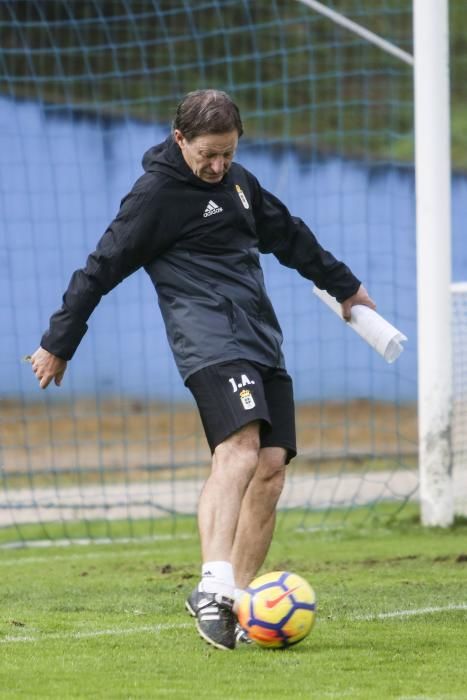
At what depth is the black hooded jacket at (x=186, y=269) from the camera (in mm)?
5484

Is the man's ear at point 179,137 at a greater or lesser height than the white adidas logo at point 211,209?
greater

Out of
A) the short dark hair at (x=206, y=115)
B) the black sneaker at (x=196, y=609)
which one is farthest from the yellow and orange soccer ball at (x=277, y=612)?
the short dark hair at (x=206, y=115)

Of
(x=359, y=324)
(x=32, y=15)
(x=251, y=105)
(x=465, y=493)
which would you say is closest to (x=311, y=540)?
(x=465, y=493)

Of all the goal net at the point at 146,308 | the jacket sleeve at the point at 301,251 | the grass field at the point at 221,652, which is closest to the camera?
the grass field at the point at 221,652

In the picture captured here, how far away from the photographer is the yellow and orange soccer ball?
5098mm

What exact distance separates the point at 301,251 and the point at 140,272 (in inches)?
280

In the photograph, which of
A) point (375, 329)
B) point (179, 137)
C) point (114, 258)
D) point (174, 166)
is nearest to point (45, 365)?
point (114, 258)

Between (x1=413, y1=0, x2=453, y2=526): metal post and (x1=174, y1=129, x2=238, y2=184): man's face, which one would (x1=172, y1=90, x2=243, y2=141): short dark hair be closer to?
(x1=174, y1=129, x2=238, y2=184): man's face

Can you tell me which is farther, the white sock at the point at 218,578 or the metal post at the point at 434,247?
the metal post at the point at 434,247

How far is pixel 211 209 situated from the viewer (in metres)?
5.58

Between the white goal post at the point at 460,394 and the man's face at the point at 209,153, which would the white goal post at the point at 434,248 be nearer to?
the white goal post at the point at 460,394

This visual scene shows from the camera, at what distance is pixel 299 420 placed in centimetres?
1484

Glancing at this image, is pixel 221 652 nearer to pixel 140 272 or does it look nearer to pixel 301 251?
pixel 301 251

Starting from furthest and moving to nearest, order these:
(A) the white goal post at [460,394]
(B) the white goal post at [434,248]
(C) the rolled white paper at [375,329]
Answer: (A) the white goal post at [460,394] < (B) the white goal post at [434,248] < (C) the rolled white paper at [375,329]
